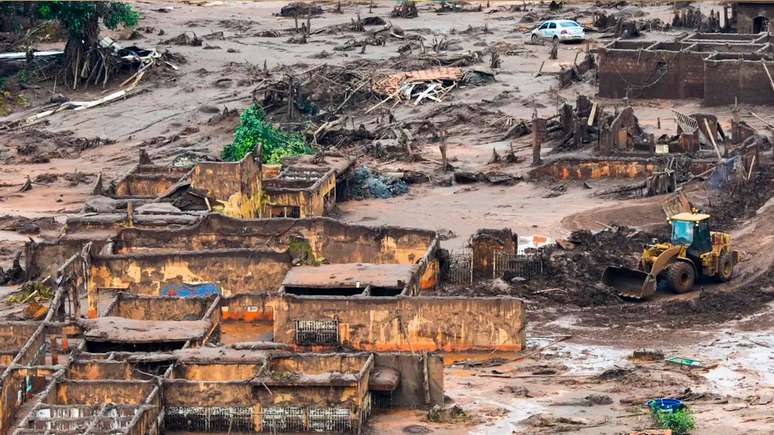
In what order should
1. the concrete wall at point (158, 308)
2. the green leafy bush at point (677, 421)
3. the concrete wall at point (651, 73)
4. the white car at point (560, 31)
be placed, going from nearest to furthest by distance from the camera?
the green leafy bush at point (677, 421) < the concrete wall at point (158, 308) < the concrete wall at point (651, 73) < the white car at point (560, 31)

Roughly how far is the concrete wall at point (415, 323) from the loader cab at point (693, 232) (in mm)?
4804

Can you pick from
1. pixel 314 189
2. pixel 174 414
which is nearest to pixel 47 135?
pixel 314 189

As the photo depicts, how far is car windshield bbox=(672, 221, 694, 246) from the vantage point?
3922 centimetres

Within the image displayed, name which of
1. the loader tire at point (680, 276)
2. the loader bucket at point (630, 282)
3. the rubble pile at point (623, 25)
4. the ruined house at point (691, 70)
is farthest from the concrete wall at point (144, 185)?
the rubble pile at point (623, 25)

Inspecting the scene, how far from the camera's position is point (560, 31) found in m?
66.9

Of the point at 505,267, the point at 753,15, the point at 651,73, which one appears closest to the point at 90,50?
the point at 651,73

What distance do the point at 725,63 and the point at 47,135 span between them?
1863 cm

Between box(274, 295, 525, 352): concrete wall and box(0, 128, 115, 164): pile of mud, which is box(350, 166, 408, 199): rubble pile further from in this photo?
box(274, 295, 525, 352): concrete wall

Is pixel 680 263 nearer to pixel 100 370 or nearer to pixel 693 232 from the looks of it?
pixel 693 232

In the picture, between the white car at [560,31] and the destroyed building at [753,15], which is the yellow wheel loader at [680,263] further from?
the white car at [560,31]

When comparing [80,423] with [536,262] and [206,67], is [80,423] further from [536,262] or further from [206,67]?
[206,67]

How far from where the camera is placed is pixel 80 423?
30500mm

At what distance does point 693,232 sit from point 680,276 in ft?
2.86

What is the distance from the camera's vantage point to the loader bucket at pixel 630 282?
39000 mm
